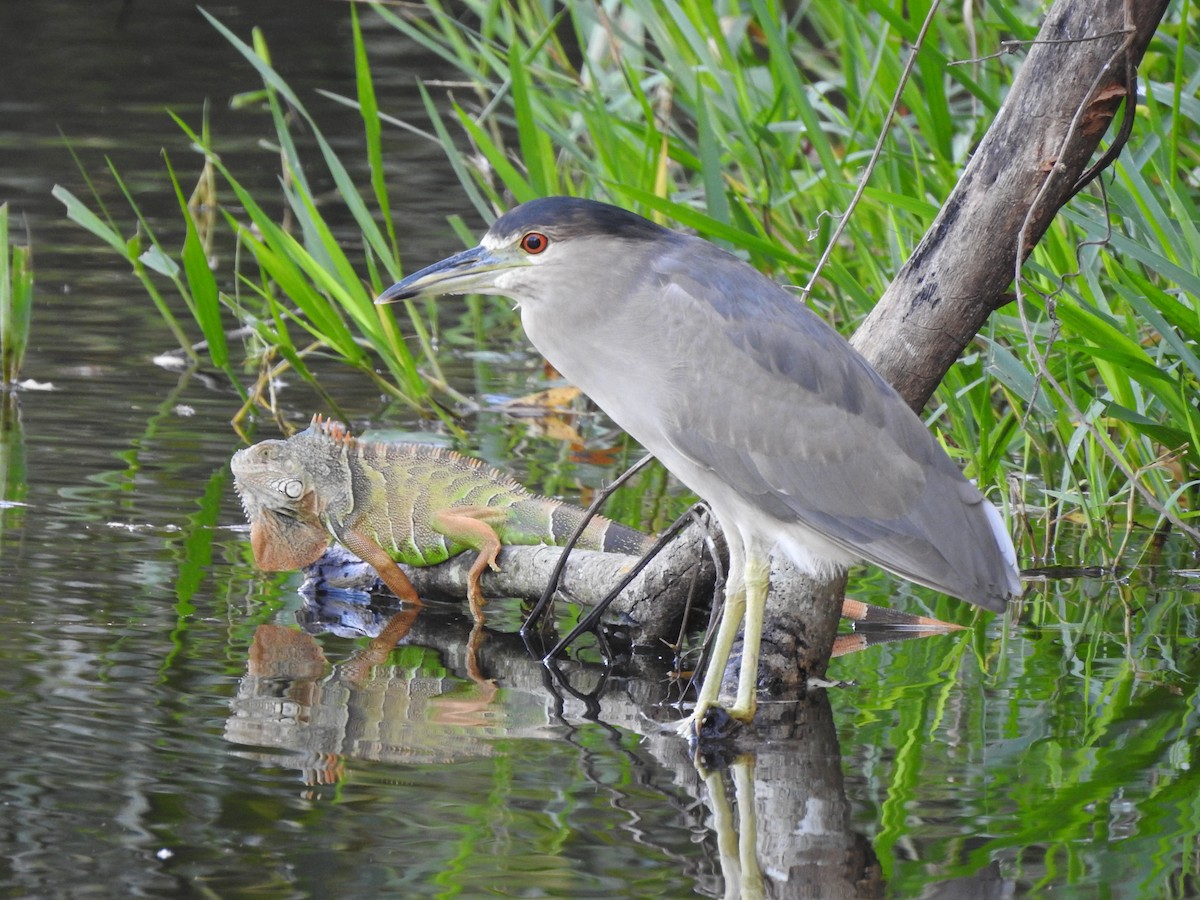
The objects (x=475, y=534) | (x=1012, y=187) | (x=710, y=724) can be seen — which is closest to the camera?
(x=710, y=724)

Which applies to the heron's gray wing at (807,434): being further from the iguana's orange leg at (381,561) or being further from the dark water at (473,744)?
the iguana's orange leg at (381,561)

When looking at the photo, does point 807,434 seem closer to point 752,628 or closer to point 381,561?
point 752,628

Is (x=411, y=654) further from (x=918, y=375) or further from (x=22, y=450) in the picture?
(x=22, y=450)

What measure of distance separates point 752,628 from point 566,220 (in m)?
1.10

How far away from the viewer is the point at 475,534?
5578 mm

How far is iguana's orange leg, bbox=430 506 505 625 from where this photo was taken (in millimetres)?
5484

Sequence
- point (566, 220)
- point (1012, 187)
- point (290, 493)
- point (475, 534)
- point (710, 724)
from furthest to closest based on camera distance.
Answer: point (290, 493) → point (475, 534) → point (1012, 187) → point (710, 724) → point (566, 220)

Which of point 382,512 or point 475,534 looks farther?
point 382,512

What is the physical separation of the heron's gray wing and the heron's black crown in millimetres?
163

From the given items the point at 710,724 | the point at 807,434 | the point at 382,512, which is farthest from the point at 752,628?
the point at 382,512

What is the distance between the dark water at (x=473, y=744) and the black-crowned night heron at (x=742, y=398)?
0.43 m

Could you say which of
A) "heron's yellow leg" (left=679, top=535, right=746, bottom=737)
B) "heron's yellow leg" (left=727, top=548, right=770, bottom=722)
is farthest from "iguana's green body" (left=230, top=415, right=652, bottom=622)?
"heron's yellow leg" (left=727, top=548, right=770, bottom=722)

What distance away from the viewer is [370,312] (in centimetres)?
693

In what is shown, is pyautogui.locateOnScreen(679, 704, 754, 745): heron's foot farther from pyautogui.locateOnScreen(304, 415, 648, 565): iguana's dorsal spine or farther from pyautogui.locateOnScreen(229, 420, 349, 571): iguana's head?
pyautogui.locateOnScreen(229, 420, 349, 571): iguana's head
